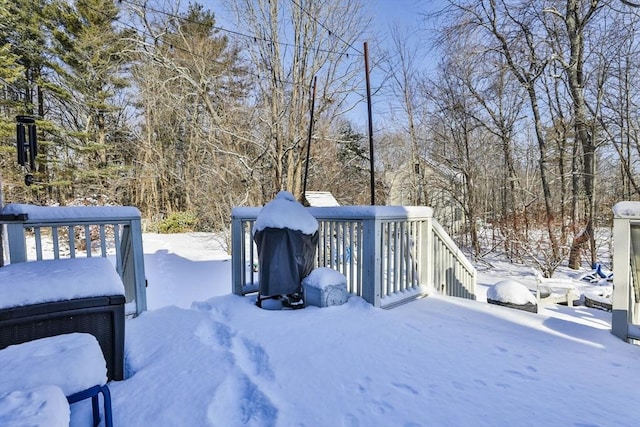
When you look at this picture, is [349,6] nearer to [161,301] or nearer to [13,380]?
[161,301]

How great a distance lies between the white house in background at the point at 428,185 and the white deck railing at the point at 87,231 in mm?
11100

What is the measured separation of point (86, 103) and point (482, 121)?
15139mm

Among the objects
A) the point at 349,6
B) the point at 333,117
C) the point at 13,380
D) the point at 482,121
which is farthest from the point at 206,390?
the point at 482,121

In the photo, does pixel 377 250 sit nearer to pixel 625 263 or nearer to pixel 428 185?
pixel 625 263

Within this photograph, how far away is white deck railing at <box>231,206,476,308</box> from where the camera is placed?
124 inches

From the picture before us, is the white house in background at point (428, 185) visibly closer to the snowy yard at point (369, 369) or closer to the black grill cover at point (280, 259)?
the snowy yard at point (369, 369)

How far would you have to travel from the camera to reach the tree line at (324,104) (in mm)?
8805

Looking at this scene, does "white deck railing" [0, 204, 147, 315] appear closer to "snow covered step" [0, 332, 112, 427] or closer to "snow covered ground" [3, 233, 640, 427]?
"snow covered ground" [3, 233, 640, 427]

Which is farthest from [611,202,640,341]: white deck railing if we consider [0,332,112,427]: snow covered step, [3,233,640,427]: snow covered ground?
[0,332,112,427]: snow covered step

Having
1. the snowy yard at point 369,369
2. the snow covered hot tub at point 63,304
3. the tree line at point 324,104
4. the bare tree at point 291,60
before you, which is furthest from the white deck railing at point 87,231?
the bare tree at point 291,60

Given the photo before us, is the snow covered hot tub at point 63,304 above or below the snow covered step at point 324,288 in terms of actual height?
above

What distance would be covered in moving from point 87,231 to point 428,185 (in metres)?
12.2

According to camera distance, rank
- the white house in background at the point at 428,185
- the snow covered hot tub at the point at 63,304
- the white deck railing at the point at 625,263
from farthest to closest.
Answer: the white house in background at the point at 428,185, the white deck railing at the point at 625,263, the snow covered hot tub at the point at 63,304

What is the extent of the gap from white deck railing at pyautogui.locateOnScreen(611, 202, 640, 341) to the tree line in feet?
22.4
